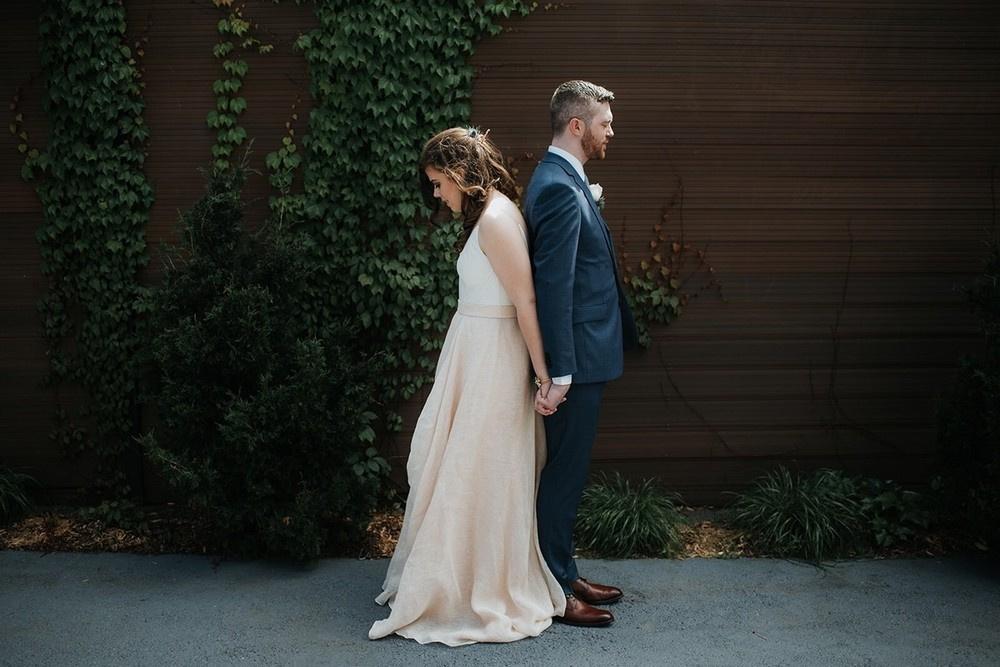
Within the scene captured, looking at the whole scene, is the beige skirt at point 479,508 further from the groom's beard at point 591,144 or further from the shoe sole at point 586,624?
the groom's beard at point 591,144

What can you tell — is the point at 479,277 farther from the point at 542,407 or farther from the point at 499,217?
the point at 542,407

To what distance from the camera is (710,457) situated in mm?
5379

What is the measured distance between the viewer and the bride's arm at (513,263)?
3.74 metres

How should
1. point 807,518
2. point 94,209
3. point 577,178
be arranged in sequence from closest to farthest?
point 577,178
point 807,518
point 94,209

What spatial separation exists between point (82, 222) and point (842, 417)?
13.7 ft

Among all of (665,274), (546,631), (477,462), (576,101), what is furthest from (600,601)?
(576,101)

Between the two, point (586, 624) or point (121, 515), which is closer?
point (586, 624)

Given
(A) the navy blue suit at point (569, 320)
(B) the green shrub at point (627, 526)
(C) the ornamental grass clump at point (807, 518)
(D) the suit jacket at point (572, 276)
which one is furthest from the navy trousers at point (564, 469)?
(C) the ornamental grass clump at point (807, 518)

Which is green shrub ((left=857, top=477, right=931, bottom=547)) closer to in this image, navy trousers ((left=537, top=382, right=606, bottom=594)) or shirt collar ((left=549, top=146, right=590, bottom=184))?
navy trousers ((left=537, top=382, right=606, bottom=594))

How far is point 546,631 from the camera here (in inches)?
154

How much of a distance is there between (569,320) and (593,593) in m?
1.26

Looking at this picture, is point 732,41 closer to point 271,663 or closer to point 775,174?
point 775,174

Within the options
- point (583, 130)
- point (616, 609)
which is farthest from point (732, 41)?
point (616, 609)

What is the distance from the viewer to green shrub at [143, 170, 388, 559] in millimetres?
4422
